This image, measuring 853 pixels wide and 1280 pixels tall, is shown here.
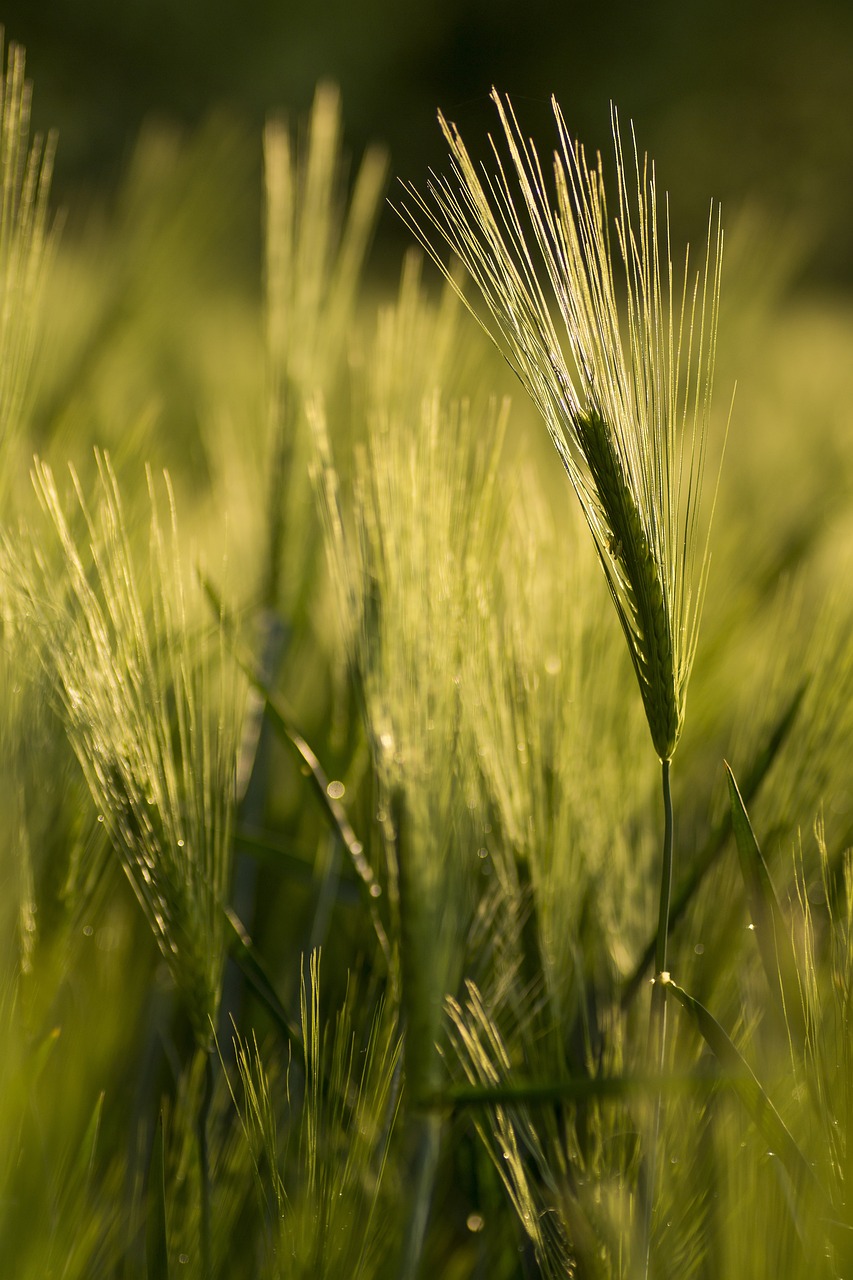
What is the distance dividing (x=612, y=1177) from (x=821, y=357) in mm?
805

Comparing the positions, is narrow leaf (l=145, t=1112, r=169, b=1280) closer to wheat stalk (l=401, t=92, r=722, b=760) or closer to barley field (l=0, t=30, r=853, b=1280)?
barley field (l=0, t=30, r=853, b=1280)

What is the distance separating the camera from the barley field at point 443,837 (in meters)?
0.22

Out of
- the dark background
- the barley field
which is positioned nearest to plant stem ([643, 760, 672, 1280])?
the barley field

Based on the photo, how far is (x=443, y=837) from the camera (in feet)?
0.86

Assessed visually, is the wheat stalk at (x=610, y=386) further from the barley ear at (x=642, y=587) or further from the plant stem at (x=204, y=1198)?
the plant stem at (x=204, y=1198)

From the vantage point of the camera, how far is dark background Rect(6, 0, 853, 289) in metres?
2.27

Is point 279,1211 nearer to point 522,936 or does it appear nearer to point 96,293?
point 522,936

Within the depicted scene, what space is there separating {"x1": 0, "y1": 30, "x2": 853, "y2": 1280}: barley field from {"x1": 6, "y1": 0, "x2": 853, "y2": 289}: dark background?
2023 mm

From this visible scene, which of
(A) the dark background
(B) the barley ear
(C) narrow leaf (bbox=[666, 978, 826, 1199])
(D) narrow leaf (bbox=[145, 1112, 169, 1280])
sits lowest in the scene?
(D) narrow leaf (bbox=[145, 1112, 169, 1280])

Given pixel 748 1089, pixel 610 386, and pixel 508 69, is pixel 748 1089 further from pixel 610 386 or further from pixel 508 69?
pixel 508 69

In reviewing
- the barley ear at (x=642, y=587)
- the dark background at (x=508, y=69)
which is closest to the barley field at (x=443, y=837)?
the barley ear at (x=642, y=587)

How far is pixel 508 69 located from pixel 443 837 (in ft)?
8.67

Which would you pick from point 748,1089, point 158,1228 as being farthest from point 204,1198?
point 748,1089

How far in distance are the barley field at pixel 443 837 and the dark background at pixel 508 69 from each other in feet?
6.64
